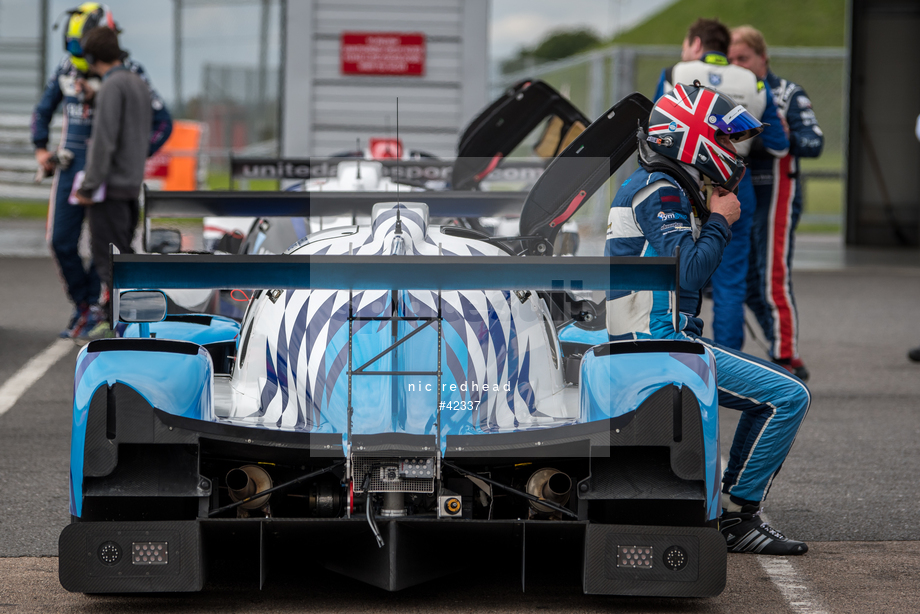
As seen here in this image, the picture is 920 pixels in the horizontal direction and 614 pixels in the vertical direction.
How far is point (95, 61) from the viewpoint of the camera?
8.21 meters

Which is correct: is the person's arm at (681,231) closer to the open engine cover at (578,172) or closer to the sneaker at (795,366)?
the open engine cover at (578,172)

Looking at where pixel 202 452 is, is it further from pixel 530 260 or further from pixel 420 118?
pixel 420 118

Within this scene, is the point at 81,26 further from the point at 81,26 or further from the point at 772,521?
the point at 772,521

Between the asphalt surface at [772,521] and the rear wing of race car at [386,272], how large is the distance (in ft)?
3.04

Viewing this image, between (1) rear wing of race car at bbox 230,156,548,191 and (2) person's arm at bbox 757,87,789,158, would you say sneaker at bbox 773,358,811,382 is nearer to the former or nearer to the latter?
(2) person's arm at bbox 757,87,789,158

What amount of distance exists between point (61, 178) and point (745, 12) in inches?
3860

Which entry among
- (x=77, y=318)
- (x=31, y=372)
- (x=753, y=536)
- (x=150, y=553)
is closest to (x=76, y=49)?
(x=77, y=318)

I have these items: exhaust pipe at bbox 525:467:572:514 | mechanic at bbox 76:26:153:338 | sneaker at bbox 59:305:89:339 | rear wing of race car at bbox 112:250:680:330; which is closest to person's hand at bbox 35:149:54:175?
mechanic at bbox 76:26:153:338

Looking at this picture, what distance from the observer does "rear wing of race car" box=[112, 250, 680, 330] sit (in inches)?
132

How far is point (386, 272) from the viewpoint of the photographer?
11.1ft

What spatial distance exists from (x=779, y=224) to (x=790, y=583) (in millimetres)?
3946

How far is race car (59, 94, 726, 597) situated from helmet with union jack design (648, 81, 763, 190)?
0.84 metres

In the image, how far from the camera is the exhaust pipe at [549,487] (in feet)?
11.6

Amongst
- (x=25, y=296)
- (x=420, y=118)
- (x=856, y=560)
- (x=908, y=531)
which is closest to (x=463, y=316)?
(x=856, y=560)
